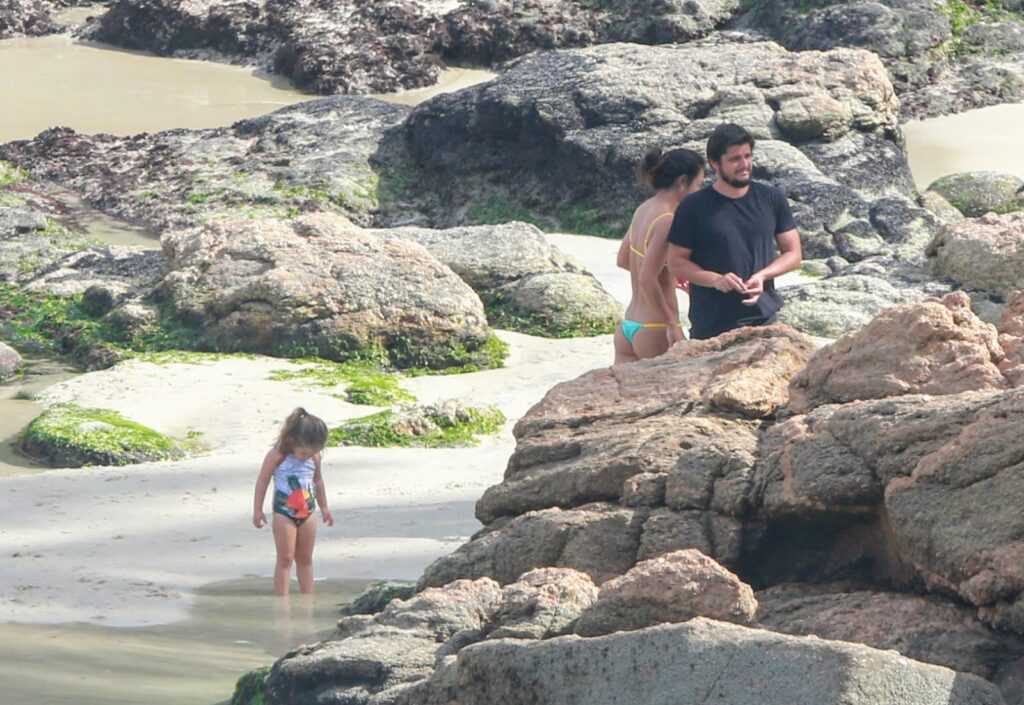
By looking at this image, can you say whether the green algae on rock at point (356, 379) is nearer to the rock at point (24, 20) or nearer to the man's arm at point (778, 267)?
the man's arm at point (778, 267)

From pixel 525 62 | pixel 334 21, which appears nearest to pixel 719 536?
pixel 525 62

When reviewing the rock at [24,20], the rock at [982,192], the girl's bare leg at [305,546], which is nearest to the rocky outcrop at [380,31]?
the rock at [24,20]

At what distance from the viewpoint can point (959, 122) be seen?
20.3m

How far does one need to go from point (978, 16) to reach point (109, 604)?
18250 mm

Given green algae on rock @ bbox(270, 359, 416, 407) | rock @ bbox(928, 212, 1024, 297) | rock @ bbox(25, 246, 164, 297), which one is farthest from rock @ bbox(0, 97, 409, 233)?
rock @ bbox(928, 212, 1024, 297)

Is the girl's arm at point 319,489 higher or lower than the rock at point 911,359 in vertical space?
lower

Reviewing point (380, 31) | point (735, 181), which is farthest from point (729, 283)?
point (380, 31)

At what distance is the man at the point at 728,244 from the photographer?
264 inches

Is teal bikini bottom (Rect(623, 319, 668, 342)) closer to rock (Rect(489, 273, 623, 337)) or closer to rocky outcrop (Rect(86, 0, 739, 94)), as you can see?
rock (Rect(489, 273, 623, 337))

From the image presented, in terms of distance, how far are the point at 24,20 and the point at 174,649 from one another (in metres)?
19.4

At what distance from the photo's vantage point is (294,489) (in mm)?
7602

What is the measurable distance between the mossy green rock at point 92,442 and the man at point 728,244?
428 cm

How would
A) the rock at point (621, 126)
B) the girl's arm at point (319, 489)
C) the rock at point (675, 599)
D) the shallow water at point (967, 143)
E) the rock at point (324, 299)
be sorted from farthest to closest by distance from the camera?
the shallow water at point (967, 143)
the rock at point (621, 126)
the rock at point (324, 299)
the girl's arm at point (319, 489)
the rock at point (675, 599)

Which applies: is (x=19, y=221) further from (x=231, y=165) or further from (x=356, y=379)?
(x=356, y=379)
